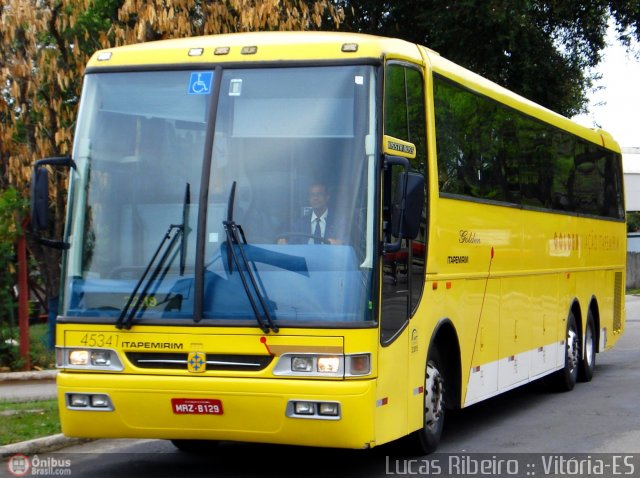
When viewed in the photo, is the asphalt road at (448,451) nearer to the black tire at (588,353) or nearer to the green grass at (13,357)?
the black tire at (588,353)

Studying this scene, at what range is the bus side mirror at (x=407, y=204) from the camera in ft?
27.0

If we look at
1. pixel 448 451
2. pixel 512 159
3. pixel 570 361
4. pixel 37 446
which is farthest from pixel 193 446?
pixel 570 361

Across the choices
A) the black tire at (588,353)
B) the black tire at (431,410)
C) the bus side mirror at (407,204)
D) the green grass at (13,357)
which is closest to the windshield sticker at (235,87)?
the bus side mirror at (407,204)

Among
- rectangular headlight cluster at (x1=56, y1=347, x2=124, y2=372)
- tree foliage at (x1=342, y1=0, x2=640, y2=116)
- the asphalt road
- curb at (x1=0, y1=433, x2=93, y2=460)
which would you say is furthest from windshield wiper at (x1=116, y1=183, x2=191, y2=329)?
tree foliage at (x1=342, y1=0, x2=640, y2=116)

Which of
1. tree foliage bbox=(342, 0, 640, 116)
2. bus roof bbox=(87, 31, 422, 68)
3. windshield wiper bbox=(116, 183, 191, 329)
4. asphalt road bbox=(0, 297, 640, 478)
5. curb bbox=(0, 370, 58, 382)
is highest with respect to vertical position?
tree foliage bbox=(342, 0, 640, 116)

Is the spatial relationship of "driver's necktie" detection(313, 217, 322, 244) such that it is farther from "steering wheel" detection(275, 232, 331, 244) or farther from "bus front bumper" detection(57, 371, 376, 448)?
"bus front bumper" detection(57, 371, 376, 448)

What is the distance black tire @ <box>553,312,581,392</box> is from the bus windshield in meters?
7.31

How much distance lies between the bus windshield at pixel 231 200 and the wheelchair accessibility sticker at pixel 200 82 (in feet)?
0.04

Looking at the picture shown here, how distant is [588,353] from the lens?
1606 cm

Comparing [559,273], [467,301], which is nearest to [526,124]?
[559,273]

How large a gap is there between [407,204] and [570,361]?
299 inches

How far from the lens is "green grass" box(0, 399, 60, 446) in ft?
34.2

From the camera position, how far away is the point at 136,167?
877cm

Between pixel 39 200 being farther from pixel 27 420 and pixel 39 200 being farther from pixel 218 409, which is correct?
pixel 27 420
